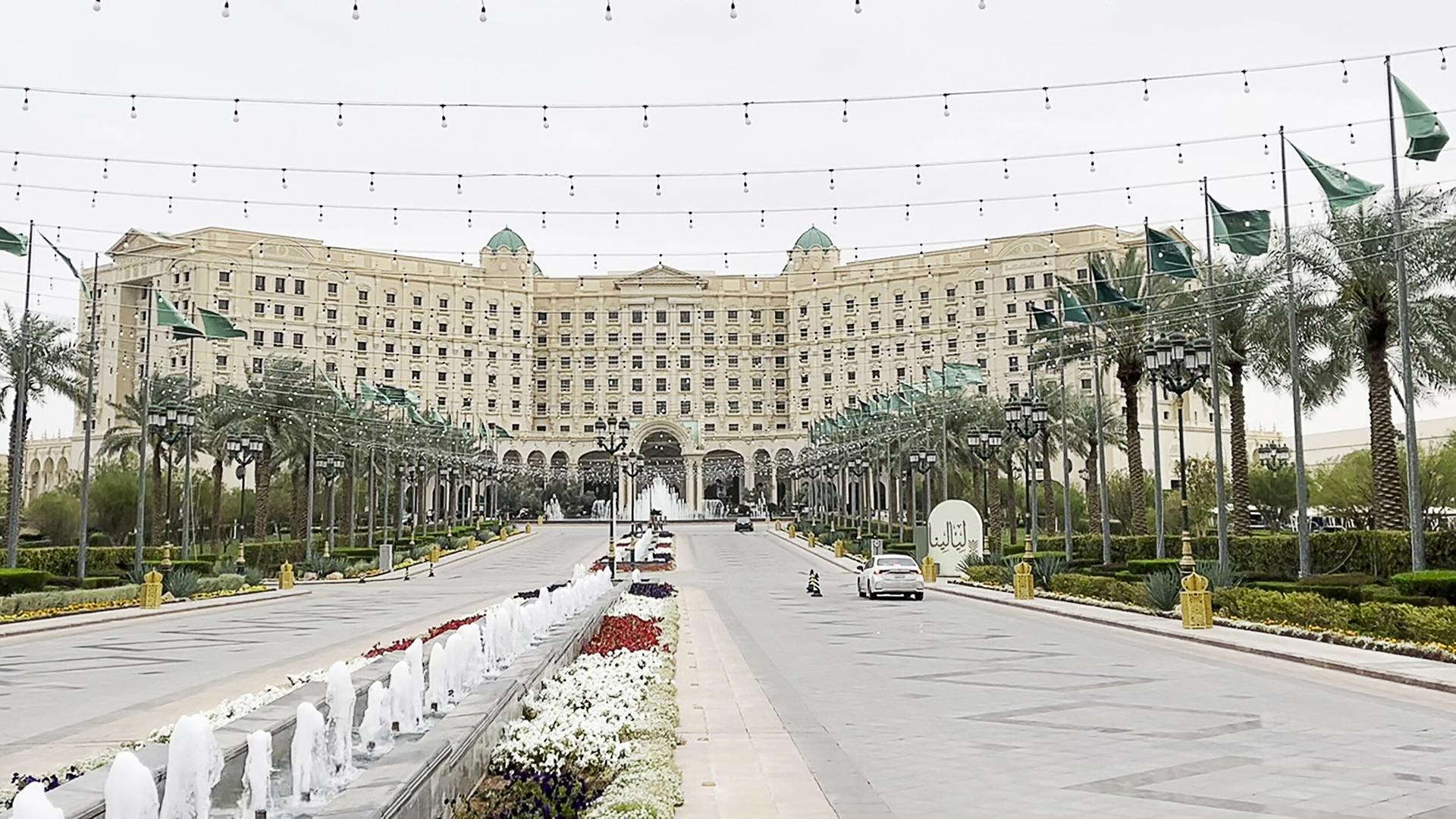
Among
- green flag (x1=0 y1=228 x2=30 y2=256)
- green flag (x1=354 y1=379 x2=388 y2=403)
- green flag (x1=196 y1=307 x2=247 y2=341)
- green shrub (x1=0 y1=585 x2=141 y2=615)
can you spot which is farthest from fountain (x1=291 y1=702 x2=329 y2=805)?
green flag (x1=354 y1=379 x2=388 y2=403)

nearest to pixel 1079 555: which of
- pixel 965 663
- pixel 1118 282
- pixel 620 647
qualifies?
pixel 1118 282

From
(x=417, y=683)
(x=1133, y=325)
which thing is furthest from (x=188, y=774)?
(x=1133, y=325)

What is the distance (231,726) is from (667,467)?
113942mm

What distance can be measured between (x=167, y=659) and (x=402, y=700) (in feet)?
41.3

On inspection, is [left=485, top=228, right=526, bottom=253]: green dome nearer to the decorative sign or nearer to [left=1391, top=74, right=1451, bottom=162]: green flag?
the decorative sign

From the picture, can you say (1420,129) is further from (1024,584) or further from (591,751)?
(591,751)

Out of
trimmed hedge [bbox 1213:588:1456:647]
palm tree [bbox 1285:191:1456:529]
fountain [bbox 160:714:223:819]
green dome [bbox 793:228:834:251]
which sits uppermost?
green dome [bbox 793:228:834:251]

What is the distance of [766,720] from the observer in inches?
488

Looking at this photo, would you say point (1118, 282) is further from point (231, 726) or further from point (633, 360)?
point (633, 360)

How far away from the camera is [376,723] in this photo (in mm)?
8414

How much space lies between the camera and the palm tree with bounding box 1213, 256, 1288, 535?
33.3 meters

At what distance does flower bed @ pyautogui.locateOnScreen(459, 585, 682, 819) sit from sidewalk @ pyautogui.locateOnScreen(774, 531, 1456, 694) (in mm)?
9039

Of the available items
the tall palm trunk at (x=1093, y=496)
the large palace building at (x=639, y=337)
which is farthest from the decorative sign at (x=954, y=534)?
the large palace building at (x=639, y=337)

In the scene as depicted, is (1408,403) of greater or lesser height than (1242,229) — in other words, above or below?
below
